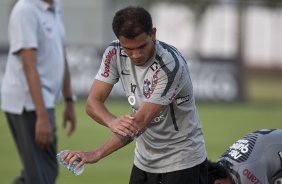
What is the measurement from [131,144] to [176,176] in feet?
27.1

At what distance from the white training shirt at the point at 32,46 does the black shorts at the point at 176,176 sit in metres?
1.58

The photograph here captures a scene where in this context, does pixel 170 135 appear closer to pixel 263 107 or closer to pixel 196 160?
pixel 196 160

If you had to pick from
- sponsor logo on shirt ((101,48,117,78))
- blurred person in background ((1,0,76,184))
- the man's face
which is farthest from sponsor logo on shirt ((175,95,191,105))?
blurred person in background ((1,0,76,184))

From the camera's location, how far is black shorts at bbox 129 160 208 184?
6270mm

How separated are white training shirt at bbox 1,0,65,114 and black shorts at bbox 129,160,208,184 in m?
1.58

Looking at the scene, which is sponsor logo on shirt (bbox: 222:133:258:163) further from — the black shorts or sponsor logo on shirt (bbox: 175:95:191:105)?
sponsor logo on shirt (bbox: 175:95:191:105)

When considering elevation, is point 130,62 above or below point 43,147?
above

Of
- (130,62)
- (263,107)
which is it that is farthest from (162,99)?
(263,107)

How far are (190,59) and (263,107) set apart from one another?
2.35 m

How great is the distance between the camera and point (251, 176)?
22.0 ft

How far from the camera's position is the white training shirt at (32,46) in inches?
296

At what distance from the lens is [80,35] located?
90.9 feet

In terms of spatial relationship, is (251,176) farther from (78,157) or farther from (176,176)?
(78,157)

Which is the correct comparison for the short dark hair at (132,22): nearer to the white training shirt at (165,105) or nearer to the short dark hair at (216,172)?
the white training shirt at (165,105)
